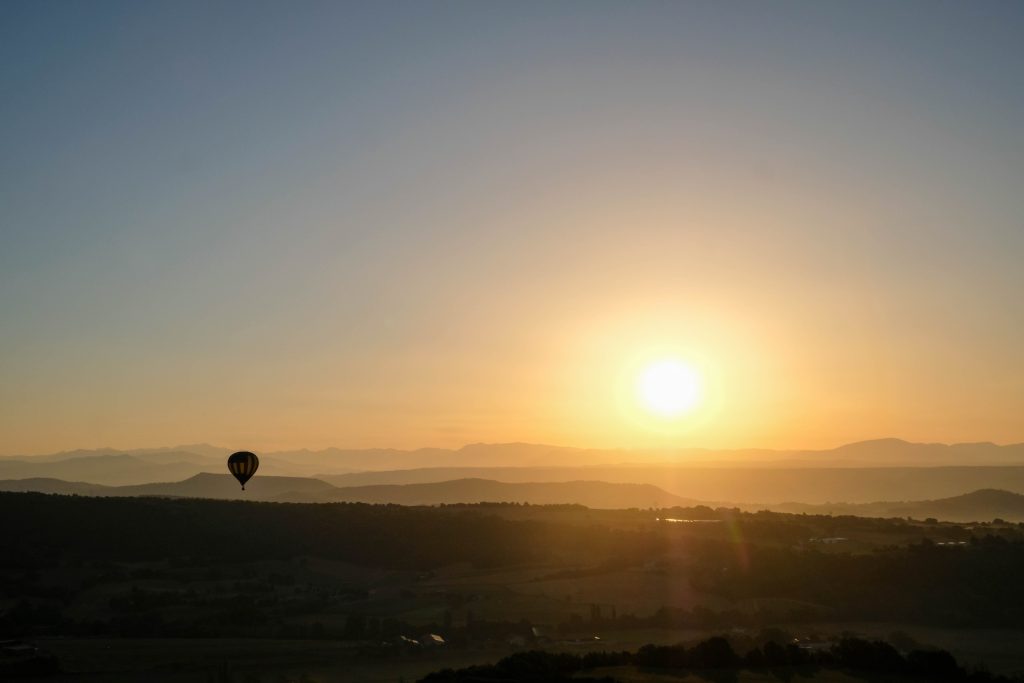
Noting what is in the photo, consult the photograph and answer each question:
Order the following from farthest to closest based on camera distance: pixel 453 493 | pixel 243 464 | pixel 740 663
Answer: pixel 453 493
pixel 243 464
pixel 740 663

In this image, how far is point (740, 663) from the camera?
1811cm

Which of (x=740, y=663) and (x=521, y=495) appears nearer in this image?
(x=740, y=663)

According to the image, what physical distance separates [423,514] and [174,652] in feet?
98.1

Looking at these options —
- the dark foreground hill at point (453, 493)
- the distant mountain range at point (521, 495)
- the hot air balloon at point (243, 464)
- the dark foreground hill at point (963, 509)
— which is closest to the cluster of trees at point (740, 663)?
the hot air balloon at point (243, 464)

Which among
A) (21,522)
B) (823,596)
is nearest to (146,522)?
(21,522)

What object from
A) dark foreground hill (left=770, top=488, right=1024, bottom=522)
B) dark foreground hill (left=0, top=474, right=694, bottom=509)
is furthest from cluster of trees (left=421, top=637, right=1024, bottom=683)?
dark foreground hill (left=0, top=474, right=694, bottom=509)

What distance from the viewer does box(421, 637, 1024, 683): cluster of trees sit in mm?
16688

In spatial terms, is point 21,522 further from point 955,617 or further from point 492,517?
point 955,617

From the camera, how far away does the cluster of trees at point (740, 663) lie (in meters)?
16.7

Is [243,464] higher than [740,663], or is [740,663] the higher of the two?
[243,464]

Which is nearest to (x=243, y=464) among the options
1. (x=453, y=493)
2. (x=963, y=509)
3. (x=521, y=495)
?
(x=963, y=509)

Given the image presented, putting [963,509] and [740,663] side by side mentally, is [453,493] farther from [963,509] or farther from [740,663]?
[740,663]

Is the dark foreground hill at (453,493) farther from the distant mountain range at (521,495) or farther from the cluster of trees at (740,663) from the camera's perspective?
the cluster of trees at (740,663)

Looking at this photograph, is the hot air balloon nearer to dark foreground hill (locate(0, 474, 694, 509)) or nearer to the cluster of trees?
the cluster of trees
